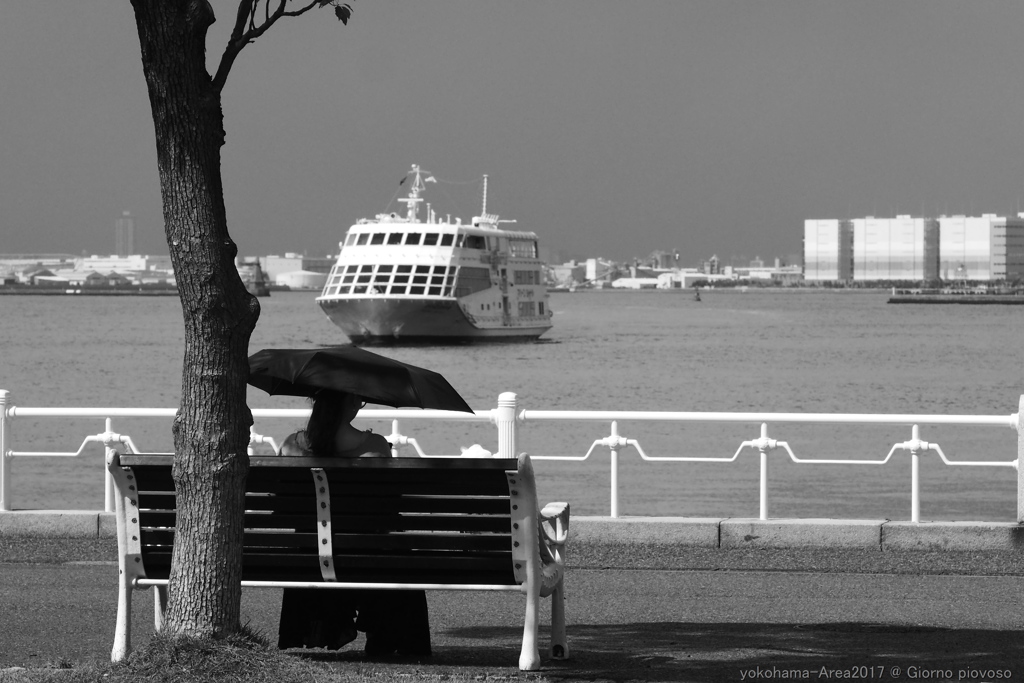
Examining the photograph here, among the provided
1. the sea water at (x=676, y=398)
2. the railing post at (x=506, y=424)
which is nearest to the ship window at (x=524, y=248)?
the sea water at (x=676, y=398)

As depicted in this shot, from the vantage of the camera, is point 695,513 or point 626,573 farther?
point 695,513

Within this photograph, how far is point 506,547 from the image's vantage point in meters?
5.55

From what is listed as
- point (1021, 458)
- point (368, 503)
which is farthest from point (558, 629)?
point (1021, 458)

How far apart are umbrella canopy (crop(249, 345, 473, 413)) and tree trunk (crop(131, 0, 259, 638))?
69 cm

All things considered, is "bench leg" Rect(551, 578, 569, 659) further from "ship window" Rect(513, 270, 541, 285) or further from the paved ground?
"ship window" Rect(513, 270, 541, 285)

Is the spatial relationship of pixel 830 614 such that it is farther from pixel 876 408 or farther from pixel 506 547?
pixel 876 408

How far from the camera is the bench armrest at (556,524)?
624 centimetres

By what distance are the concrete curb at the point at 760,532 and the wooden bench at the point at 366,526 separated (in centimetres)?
363

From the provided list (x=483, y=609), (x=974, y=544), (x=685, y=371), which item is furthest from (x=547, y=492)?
(x=685, y=371)

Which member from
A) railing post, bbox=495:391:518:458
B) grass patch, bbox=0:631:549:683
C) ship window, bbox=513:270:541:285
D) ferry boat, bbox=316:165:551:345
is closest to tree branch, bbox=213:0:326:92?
grass patch, bbox=0:631:549:683

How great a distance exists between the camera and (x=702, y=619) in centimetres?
707

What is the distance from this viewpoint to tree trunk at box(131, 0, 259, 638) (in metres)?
5.04

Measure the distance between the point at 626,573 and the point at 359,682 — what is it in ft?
11.7

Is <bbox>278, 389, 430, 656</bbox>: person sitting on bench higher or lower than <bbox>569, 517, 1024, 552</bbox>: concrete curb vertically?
higher
